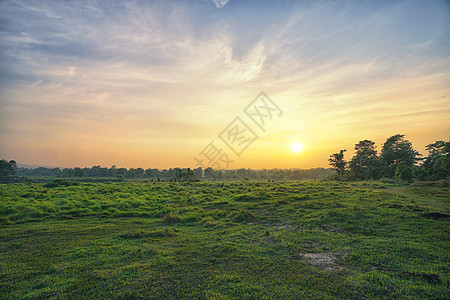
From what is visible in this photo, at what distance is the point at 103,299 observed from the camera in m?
6.07

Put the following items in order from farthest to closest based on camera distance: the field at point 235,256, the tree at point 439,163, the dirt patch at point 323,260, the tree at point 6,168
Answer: the tree at point 6,168, the tree at point 439,163, the dirt patch at point 323,260, the field at point 235,256

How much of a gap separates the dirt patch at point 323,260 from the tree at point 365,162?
6518cm

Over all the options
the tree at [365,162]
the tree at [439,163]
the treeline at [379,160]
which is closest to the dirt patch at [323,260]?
the tree at [439,163]

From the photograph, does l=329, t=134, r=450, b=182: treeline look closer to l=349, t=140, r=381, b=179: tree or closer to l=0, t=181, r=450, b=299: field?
l=349, t=140, r=381, b=179: tree

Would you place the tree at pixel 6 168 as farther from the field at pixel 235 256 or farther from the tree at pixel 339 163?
the tree at pixel 339 163

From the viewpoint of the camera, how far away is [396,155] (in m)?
60.3

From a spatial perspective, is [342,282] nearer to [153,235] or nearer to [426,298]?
[426,298]

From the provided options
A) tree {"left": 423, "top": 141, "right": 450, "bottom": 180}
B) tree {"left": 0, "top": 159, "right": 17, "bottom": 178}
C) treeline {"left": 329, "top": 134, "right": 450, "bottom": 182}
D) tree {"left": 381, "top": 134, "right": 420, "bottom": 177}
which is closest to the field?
tree {"left": 423, "top": 141, "right": 450, "bottom": 180}

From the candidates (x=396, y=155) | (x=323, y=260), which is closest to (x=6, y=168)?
(x=323, y=260)

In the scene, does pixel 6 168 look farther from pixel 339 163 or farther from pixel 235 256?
pixel 339 163

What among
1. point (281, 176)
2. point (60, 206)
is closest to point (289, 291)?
point (60, 206)

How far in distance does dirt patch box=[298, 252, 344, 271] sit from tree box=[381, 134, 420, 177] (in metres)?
66.0

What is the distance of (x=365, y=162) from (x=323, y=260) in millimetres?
67857

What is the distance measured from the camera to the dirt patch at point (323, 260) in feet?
26.1
